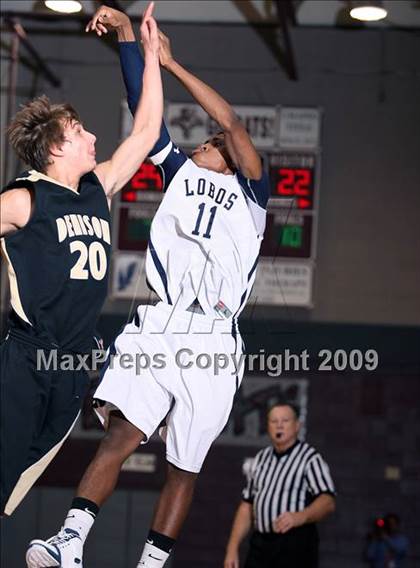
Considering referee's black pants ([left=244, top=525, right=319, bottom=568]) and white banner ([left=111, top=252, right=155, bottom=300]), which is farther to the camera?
white banner ([left=111, top=252, right=155, bottom=300])

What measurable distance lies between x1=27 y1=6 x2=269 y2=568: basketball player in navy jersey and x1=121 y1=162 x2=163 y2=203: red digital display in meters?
6.56

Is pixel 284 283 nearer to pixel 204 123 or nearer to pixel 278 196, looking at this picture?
pixel 278 196

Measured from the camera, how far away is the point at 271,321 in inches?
475

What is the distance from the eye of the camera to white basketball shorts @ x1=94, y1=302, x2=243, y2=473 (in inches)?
193

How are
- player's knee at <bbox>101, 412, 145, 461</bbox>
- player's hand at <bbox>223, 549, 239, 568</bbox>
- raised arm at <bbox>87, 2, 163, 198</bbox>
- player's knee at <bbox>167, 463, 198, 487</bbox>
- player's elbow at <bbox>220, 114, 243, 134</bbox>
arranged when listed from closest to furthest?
raised arm at <bbox>87, 2, 163, 198</bbox> < player's knee at <bbox>101, 412, 145, 461</bbox> < player's knee at <bbox>167, 463, 198, 487</bbox> < player's elbow at <bbox>220, 114, 243, 134</bbox> < player's hand at <bbox>223, 549, 239, 568</bbox>

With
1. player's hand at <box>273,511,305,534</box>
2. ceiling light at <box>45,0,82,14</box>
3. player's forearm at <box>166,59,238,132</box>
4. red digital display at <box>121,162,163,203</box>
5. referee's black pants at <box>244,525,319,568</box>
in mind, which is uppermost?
ceiling light at <box>45,0,82,14</box>

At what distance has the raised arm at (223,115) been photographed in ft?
16.8

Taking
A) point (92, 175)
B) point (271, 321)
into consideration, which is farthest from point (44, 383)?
point (271, 321)

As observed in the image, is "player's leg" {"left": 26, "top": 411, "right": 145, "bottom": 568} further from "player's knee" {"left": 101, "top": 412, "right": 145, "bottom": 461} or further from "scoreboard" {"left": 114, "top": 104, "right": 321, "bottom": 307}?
"scoreboard" {"left": 114, "top": 104, "right": 321, "bottom": 307}

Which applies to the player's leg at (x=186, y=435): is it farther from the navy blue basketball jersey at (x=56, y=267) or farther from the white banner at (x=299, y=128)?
the white banner at (x=299, y=128)

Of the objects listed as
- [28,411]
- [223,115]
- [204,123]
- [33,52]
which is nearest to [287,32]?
[204,123]

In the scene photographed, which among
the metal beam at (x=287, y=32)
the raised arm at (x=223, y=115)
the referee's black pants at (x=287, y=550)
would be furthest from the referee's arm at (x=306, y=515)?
the metal beam at (x=287, y=32)

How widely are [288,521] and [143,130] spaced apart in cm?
410

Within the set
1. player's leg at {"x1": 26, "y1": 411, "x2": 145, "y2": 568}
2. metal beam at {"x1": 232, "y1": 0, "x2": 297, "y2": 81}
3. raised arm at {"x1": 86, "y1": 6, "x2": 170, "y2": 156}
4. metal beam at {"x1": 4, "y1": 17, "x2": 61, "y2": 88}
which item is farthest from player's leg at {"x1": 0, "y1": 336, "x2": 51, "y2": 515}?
metal beam at {"x1": 4, "y1": 17, "x2": 61, "y2": 88}
